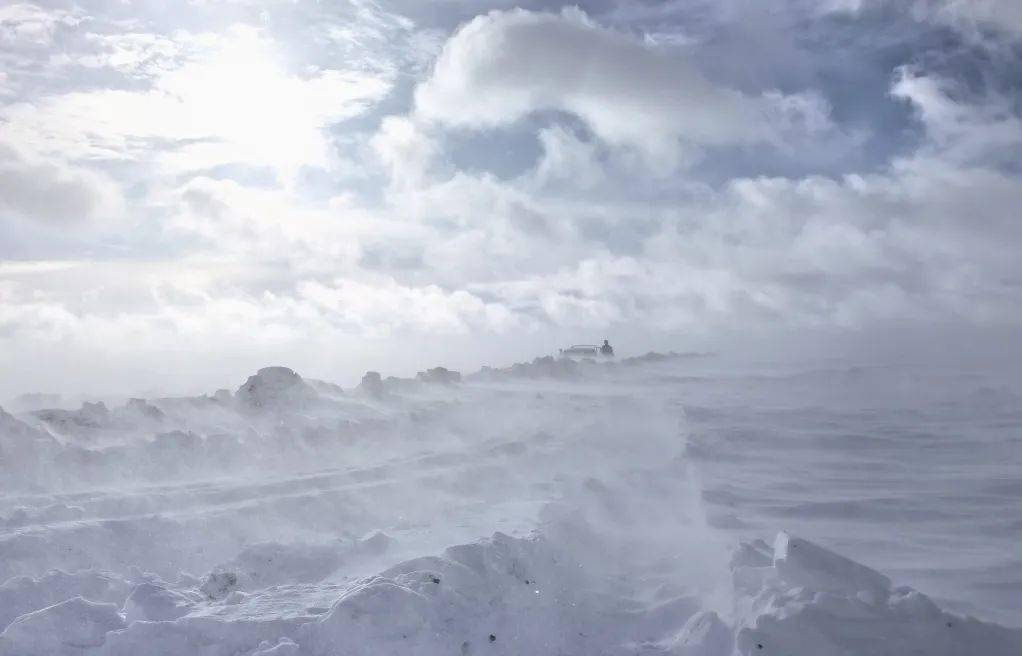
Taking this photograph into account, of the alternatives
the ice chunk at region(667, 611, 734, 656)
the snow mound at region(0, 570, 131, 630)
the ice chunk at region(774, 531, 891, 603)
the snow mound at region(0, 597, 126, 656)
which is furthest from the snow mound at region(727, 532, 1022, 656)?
the snow mound at region(0, 570, 131, 630)

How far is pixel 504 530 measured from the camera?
34.0ft

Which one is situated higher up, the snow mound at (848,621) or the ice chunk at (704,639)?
the snow mound at (848,621)

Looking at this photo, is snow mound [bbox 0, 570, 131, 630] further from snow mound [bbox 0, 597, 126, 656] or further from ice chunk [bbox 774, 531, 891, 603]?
ice chunk [bbox 774, 531, 891, 603]

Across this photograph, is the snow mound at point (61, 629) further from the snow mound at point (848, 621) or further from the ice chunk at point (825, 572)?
the ice chunk at point (825, 572)

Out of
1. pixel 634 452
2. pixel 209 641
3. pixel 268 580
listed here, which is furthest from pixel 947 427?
pixel 209 641

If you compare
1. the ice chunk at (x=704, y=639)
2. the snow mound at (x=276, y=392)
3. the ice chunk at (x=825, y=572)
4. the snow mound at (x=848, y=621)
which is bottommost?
the ice chunk at (x=704, y=639)

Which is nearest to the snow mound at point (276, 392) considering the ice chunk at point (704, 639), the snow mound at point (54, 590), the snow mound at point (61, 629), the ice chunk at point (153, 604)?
the snow mound at point (54, 590)

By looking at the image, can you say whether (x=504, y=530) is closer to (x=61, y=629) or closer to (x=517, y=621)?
(x=517, y=621)

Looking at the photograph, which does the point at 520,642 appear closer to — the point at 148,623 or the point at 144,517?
the point at 148,623

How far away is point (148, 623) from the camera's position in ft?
22.1

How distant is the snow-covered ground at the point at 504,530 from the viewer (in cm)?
682

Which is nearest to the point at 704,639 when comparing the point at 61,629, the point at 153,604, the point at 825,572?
the point at 825,572

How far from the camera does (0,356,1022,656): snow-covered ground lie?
682 cm

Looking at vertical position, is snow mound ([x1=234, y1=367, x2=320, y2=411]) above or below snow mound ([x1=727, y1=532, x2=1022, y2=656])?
above
